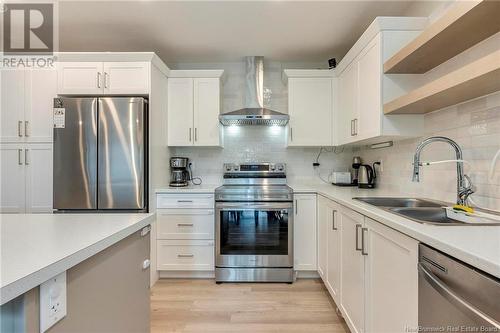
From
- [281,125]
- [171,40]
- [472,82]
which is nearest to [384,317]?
[472,82]

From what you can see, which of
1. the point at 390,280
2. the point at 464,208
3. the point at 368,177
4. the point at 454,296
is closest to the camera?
the point at 454,296

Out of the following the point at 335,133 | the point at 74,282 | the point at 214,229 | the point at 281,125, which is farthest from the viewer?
the point at 281,125

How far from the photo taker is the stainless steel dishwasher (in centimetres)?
64

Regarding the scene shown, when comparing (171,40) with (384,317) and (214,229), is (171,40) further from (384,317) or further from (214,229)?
(384,317)

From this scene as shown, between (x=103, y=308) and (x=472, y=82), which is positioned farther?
(x=472, y=82)

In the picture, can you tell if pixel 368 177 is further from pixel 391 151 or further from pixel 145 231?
pixel 145 231

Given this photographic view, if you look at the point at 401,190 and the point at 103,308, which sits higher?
the point at 401,190

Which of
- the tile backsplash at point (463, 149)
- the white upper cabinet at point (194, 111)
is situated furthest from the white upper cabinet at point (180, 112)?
the tile backsplash at point (463, 149)

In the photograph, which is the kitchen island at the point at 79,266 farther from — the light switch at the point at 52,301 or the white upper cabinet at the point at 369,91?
the white upper cabinet at the point at 369,91

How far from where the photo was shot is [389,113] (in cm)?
180

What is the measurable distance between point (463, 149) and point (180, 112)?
8.34 ft

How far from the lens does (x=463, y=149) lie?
150cm

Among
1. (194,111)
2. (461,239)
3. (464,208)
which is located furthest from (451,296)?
(194,111)

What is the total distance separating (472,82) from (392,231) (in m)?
0.76
